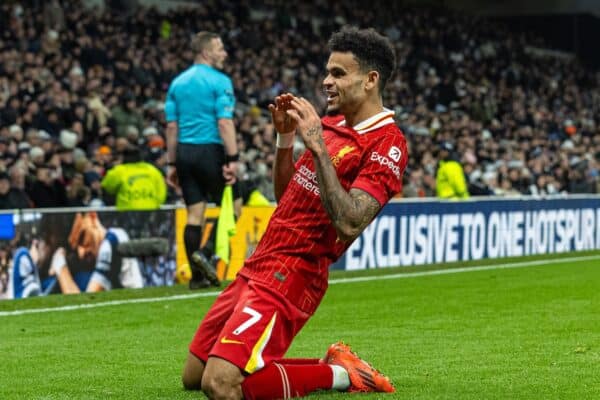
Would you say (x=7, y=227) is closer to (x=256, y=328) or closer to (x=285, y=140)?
(x=285, y=140)

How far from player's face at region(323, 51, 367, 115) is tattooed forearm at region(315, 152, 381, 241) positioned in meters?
0.46

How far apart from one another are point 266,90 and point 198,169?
585 inches

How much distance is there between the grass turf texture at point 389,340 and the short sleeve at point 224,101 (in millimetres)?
1647

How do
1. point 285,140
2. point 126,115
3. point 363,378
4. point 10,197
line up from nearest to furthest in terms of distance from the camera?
point 285,140 → point 363,378 → point 10,197 → point 126,115

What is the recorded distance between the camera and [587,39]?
48719mm

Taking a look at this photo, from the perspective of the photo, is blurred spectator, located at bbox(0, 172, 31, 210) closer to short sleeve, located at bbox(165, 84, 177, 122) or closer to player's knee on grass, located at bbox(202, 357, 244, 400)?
short sleeve, located at bbox(165, 84, 177, 122)

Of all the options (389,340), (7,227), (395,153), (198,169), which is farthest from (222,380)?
(7,227)

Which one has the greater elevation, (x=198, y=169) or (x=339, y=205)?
(x=339, y=205)

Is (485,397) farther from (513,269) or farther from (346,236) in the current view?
(513,269)

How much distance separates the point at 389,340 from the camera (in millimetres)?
8719

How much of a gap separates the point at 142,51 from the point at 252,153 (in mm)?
4089

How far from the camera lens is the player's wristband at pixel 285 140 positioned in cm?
607

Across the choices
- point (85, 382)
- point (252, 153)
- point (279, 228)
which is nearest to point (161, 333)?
point (85, 382)

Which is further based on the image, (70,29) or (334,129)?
(70,29)
